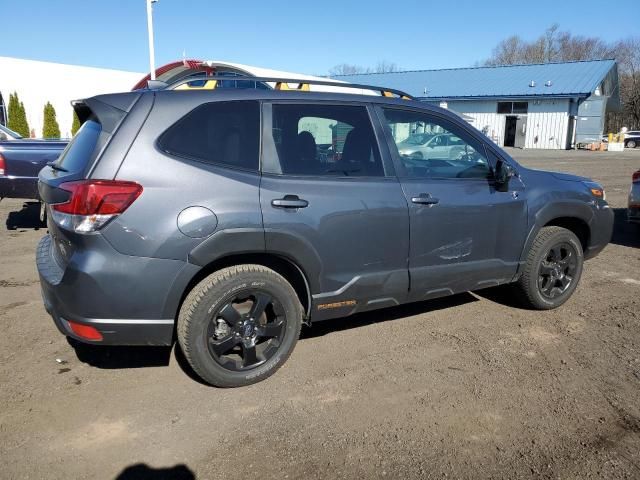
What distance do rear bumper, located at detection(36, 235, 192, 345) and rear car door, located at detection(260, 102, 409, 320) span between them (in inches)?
27.8

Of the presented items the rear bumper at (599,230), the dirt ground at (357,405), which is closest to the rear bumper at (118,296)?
the dirt ground at (357,405)

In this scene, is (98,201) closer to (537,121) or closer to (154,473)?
(154,473)

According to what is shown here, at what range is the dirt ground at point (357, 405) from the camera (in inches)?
103

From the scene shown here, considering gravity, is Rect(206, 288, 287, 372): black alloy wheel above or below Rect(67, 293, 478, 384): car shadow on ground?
above

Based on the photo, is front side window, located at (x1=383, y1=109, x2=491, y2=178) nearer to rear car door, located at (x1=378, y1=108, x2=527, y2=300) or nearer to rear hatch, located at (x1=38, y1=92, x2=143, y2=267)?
rear car door, located at (x1=378, y1=108, x2=527, y2=300)

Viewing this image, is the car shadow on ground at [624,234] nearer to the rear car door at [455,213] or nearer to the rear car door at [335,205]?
the rear car door at [455,213]

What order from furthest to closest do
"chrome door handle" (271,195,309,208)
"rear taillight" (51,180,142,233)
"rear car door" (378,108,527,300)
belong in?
1. "rear car door" (378,108,527,300)
2. "chrome door handle" (271,195,309,208)
3. "rear taillight" (51,180,142,233)

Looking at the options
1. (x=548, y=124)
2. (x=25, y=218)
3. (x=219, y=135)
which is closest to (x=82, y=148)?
(x=219, y=135)

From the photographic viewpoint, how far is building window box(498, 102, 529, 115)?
41.2 meters

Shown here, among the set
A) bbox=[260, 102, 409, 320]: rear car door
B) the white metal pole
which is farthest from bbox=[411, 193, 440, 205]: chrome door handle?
the white metal pole

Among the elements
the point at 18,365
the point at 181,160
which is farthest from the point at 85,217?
the point at 18,365

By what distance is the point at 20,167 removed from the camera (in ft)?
23.9

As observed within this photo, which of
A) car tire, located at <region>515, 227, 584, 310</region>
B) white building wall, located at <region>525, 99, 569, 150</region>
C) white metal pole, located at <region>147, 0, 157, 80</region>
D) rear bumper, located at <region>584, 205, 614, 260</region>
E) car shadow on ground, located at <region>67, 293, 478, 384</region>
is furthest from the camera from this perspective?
white building wall, located at <region>525, 99, 569, 150</region>

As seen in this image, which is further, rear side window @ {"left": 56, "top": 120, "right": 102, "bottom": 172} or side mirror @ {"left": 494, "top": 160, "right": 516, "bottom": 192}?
side mirror @ {"left": 494, "top": 160, "right": 516, "bottom": 192}
